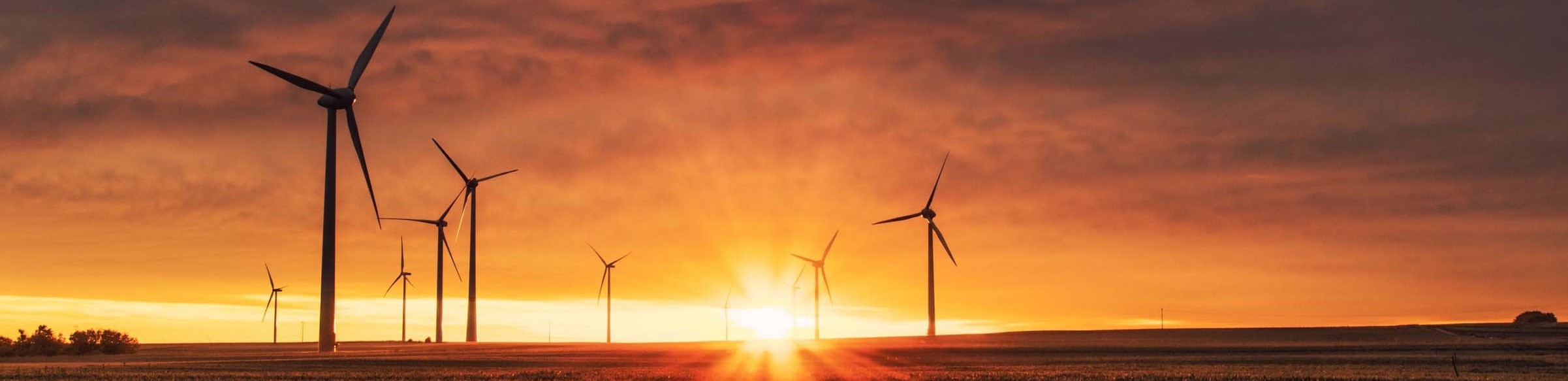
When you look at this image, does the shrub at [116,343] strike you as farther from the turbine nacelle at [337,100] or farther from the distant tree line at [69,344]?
the turbine nacelle at [337,100]

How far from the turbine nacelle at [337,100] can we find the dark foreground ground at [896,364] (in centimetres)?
2022

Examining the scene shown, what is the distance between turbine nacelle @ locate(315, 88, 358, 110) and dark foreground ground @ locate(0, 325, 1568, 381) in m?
20.2

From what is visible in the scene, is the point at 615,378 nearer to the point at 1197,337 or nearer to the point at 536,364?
the point at 536,364

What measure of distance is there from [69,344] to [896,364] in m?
114

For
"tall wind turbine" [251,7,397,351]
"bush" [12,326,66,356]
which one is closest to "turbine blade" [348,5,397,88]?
"tall wind turbine" [251,7,397,351]

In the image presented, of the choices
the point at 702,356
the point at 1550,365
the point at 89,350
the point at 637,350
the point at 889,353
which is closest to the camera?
the point at 1550,365

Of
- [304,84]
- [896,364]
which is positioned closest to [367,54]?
[304,84]

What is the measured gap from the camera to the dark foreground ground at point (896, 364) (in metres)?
71.8

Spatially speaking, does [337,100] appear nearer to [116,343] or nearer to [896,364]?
[896,364]

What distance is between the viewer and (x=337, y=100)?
369 feet

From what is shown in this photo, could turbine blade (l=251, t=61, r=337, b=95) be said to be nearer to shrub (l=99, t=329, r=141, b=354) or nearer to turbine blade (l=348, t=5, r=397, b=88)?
turbine blade (l=348, t=5, r=397, b=88)

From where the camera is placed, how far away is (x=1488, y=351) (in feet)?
390

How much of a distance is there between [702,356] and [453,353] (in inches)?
994

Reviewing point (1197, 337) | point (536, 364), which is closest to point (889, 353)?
point (536, 364)
